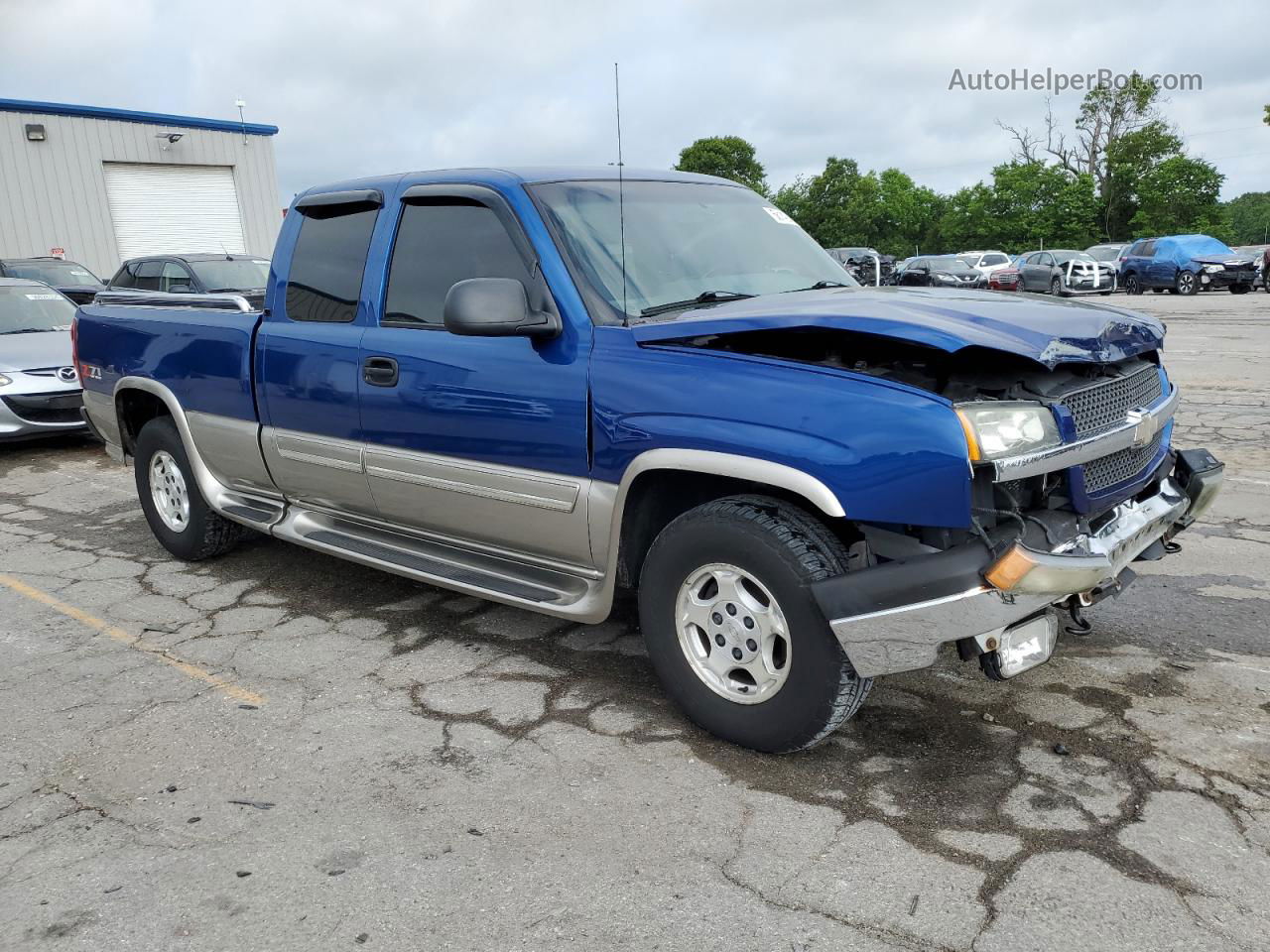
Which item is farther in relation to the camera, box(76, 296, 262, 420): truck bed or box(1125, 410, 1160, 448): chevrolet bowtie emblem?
box(76, 296, 262, 420): truck bed

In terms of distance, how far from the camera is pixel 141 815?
9.98ft

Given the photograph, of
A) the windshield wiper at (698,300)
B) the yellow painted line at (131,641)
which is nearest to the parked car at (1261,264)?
the windshield wiper at (698,300)

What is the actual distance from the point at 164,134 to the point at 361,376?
23.3 meters

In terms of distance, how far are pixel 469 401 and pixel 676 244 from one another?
98 centimetres

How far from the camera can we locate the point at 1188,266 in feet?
86.9

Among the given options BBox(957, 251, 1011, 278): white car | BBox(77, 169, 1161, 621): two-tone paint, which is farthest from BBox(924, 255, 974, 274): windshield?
BBox(77, 169, 1161, 621): two-tone paint

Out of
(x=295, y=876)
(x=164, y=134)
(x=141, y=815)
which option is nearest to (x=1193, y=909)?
(x=295, y=876)

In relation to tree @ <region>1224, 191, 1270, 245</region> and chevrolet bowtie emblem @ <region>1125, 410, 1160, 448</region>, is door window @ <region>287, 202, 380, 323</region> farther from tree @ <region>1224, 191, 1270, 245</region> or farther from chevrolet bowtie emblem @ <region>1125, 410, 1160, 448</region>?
tree @ <region>1224, 191, 1270, 245</region>

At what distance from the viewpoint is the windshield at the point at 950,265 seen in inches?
1177

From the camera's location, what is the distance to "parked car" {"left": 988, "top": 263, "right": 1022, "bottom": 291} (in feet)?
96.9

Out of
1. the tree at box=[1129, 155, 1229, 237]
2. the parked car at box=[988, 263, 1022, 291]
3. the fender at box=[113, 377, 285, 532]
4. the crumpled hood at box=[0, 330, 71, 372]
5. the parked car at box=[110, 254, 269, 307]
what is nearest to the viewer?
the fender at box=[113, 377, 285, 532]

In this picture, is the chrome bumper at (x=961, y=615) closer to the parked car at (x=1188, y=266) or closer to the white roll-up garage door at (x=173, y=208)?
the white roll-up garage door at (x=173, y=208)

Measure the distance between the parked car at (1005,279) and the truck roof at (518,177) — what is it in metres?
27.1

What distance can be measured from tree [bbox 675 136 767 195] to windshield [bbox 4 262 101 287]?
68.5 metres
